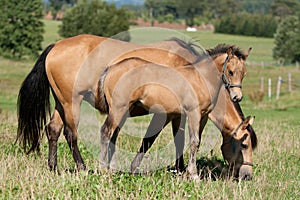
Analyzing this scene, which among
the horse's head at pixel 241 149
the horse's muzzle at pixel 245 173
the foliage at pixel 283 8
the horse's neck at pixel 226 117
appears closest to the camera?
the horse's muzzle at pixel 245 173


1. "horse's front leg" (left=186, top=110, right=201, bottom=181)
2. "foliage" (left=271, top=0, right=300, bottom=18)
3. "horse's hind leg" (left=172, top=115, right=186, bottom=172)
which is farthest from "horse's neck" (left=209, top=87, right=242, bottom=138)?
"foliage" (left=271, top=0, right=300, bottom=18)

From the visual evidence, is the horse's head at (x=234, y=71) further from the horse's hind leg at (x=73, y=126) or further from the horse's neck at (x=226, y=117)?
the horse's hind leg at (x=73, y=126)

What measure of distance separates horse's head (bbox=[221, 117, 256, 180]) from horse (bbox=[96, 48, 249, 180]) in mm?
709

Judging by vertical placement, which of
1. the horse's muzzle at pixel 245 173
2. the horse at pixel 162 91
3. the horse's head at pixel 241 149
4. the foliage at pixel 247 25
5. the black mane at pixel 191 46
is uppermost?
the black mane at pixel 191 46

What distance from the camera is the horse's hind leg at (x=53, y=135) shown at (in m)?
8.20

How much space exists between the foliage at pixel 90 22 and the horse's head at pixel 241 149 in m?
54.9

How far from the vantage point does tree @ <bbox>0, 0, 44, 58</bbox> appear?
185ft

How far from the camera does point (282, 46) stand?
64.1 meters

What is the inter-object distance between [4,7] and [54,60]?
52966mm

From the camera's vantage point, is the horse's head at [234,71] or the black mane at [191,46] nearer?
the horse's head at [234,71]

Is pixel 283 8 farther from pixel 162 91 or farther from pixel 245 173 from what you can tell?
pixel 162 91

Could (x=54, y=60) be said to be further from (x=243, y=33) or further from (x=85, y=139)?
(x=243, y=33)

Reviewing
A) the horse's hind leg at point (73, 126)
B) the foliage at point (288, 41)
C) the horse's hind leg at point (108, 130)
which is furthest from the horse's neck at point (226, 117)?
the foliage at point (288, 41)

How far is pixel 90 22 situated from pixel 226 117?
55827 millimetres
